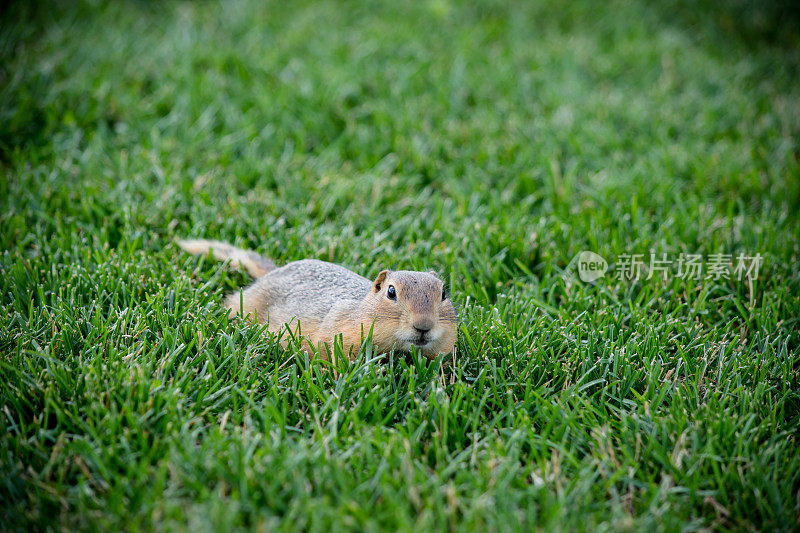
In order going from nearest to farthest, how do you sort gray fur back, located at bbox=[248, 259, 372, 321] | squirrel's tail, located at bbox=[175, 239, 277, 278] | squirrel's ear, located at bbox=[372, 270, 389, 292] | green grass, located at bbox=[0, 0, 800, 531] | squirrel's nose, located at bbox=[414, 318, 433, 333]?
green grass, located at bbox=[0, 0, 800, 531] < squirrel's nose, located at bbox=[414, 318, 433, 333] < squirrel's ear, located at bbox=[372, 270, 389, 292] < gray fur back, located at bbox=[248, 259, 372, 321] < squirrel's tail, located at bbox=[175, 239, 277, 278]

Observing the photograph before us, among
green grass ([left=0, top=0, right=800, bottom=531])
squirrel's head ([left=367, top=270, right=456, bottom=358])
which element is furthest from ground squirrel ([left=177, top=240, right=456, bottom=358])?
green grass ([left=0, top=0, right=800, bottom=531])

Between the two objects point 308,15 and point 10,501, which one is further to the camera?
point 308,15

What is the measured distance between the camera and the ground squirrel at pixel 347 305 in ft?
8.15

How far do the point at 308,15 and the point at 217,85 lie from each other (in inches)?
68.2

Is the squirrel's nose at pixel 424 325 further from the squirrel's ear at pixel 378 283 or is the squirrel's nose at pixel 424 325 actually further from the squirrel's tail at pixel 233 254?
the squirrel's tail at pixel 233 254

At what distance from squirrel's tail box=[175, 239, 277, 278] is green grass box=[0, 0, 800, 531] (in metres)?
0.09

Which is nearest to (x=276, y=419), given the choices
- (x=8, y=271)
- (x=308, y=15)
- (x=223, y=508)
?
(x=223, y=508)

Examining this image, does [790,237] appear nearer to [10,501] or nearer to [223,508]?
[223,508]

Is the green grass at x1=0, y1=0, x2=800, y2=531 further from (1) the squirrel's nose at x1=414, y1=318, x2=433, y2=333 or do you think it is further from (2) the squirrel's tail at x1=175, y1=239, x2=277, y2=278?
(1) the squirrel's nose at x1=414, y1=318, x2=433, y2=333

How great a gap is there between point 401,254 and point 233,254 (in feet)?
2.82

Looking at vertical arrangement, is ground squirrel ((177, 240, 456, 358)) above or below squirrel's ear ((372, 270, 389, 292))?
below

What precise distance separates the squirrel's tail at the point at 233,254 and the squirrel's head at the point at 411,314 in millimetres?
895

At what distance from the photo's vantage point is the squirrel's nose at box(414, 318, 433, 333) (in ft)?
7.97

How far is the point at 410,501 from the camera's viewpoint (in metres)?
2.10
